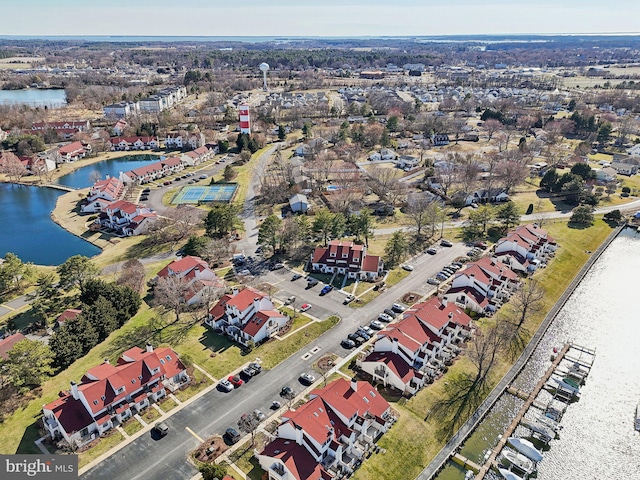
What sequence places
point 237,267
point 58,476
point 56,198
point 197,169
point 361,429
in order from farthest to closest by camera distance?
1. point 197,169
2. point 56,198
3. point 237,267
4. point 361,429
5. point 58,476

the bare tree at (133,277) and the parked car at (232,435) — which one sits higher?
the bare tree at (133,277)

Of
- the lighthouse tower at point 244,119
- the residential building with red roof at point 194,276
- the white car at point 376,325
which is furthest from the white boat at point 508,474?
the lighthouse tower at point 244,119

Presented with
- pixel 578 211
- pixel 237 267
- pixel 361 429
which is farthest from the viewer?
pixel 578 211

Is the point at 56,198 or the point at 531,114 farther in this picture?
the point at 531,114

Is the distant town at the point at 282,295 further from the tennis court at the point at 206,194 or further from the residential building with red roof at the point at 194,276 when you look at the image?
the tennis court at the point at 206,194

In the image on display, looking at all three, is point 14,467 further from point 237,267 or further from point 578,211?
point 578,211

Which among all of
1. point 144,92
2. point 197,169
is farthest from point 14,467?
point 144,92

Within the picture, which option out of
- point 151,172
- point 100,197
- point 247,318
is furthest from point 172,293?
point 151,172
